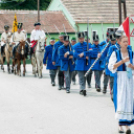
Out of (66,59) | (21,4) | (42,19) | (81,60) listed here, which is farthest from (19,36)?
(21,4)

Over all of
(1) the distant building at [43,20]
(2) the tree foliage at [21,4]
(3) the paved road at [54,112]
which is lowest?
(3) the paved road at [54,112]

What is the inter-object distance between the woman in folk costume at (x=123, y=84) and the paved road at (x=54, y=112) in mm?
386

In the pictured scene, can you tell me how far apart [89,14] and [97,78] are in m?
32.9

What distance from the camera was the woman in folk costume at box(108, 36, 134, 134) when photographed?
797 cm

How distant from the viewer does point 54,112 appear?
10.6 metres

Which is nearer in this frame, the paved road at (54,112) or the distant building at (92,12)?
the paved road at (54,112)

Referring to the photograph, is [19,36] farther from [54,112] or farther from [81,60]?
[54,112]

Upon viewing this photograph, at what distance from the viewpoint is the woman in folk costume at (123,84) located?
797 cm

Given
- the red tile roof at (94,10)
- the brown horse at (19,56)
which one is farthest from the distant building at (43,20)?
the brown horse at (19,56)

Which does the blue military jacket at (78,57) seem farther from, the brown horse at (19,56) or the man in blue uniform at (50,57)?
the brown horse at (19,56)

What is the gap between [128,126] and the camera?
8.05 metres

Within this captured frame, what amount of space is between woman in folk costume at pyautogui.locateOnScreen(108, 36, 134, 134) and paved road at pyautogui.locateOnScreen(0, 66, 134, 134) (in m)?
0.39

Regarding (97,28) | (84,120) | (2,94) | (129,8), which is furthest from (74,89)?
(129,8)

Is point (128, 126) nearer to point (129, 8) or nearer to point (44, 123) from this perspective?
point (44, 123)
